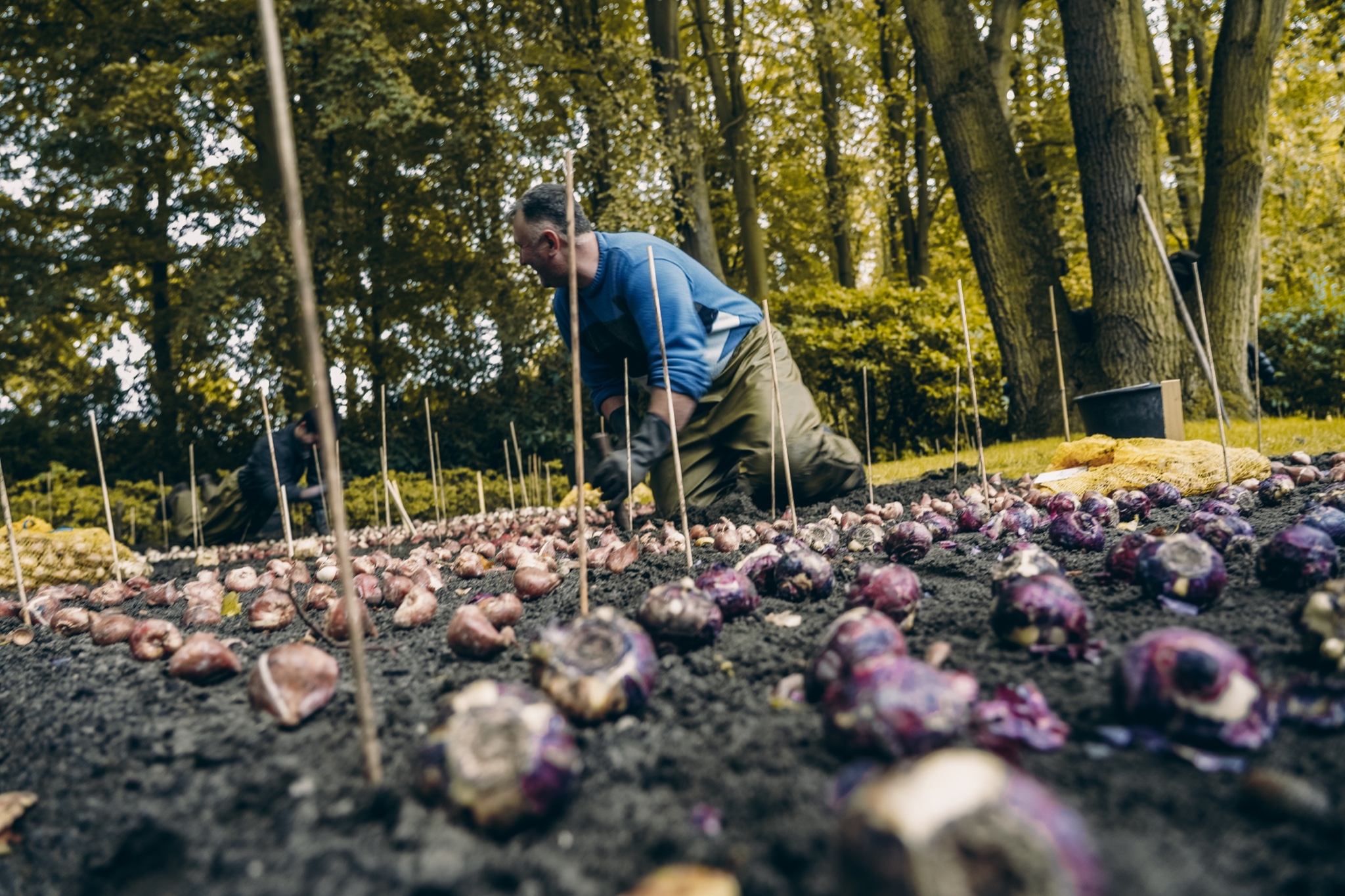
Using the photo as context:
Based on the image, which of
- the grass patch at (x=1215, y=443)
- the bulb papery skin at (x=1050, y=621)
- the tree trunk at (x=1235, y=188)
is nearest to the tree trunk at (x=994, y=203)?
the grass patch at (x=1215, y=443)

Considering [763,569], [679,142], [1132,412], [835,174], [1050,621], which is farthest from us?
[835,174]

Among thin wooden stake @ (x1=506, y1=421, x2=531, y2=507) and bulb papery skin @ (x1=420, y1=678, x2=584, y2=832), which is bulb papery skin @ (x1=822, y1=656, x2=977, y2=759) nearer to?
bulb papery skin @ (x1=420, y1=678, x2=584, y2=832)

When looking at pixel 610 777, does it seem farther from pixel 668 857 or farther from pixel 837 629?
pixel 837 629

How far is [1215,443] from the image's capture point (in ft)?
14.5

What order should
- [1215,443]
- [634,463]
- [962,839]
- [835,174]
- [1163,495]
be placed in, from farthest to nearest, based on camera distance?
[835,174] < [1215,443] < [1163,495] < [634,463] < [962,839]

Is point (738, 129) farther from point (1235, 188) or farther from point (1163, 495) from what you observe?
point (1163, 495)

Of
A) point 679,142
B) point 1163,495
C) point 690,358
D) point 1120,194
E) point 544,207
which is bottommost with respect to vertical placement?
point 1163,495

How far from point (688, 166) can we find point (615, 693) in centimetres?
926

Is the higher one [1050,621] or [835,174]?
[835,174]

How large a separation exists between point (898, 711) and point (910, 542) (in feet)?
5.23

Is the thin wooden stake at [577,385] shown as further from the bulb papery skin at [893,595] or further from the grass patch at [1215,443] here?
the grass patch at [1215,443]

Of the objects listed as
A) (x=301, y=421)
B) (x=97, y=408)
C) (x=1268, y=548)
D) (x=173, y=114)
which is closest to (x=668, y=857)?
(x=1268, y=548)

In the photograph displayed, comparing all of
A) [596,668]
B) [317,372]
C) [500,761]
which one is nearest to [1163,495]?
[596,668]

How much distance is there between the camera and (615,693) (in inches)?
49.1
